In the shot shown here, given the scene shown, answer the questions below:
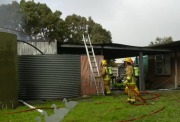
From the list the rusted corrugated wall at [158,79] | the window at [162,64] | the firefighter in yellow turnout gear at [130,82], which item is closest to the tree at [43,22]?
the rusted corrugated wall at [158,79]

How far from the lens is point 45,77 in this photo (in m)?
13.5

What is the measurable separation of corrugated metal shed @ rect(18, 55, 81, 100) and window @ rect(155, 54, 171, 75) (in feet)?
32.1

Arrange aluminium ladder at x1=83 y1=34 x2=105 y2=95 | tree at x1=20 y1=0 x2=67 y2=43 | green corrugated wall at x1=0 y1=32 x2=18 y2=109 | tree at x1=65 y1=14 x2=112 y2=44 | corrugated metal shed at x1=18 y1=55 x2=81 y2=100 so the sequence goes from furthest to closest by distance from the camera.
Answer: tree at x1=65 y1=14 x2=112 y2=44
tree at x1=20 y1=0 x2=67 y2=43
aluminium ladder at x1=83 y1=34 x2=105 y2=95
corrugated metal shed at x1=18 y1=55 x2=81 y2=100
green corrugated wall at x1=0 y1=32 x2=18 y2=109

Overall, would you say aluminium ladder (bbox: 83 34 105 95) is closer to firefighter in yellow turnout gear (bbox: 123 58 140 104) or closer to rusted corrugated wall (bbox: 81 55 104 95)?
rusted corrugated wall (bbox: 81 55 104 95)

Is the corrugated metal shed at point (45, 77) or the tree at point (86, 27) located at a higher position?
the tree at point (86, 27)

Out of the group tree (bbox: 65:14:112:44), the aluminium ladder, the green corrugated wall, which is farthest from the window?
tree (bbox: 65:14:112:44)

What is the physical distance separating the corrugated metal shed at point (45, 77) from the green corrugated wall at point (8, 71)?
2.37 meters

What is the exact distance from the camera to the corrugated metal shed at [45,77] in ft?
44.3

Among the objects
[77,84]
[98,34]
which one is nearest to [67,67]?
[77,84]

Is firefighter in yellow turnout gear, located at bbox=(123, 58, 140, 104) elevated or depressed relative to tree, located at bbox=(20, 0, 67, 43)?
depressed

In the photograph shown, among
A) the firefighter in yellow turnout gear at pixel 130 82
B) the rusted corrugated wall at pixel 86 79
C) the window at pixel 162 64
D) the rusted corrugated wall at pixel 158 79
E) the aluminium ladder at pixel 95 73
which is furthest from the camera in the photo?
the window at pixel 162 64

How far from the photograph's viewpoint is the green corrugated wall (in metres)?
10.6

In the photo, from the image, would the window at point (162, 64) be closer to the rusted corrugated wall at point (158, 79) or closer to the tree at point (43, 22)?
the rusted corrugated wall at point (158, 79)

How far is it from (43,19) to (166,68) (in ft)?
60.1
